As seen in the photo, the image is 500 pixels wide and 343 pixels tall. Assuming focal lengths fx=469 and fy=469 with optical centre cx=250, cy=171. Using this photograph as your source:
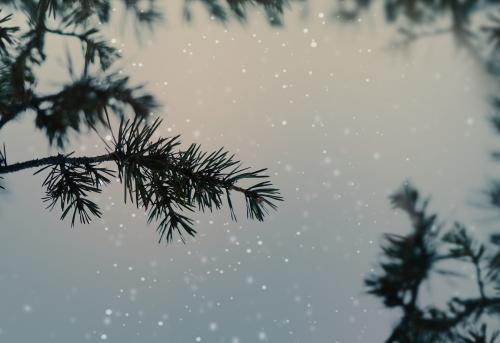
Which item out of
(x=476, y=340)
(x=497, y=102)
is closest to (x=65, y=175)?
(x=476, y=340)

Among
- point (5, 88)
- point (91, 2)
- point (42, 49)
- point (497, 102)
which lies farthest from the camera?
point (497, 102)

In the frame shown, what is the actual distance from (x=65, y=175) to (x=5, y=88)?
36 cm

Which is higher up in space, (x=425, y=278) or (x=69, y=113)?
(x=69, y=113)

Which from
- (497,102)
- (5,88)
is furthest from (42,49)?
(497,102)

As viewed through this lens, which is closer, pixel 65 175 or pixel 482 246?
pixel 65 175

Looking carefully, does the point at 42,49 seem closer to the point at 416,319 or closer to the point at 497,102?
the point at 416,319

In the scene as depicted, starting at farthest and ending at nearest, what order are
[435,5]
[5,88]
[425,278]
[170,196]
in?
[435,5] < [425,278] < [5,88] < [170,196]

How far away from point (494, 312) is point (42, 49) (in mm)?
1518

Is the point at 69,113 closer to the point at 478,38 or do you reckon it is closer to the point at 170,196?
the point at 170,196

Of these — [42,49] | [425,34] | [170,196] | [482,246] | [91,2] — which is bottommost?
[170,196]

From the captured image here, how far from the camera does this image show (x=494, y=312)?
57.9 inches

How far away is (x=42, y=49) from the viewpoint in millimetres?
1179

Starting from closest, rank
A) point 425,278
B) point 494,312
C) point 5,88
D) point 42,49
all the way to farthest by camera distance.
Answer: point 5,88
point 42,49
point 494,312
point 425,278

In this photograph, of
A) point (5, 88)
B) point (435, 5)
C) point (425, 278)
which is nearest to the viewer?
point (5, 88)
